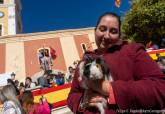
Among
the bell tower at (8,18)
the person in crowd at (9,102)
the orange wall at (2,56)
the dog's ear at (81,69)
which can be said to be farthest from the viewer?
the bell tower at (8,18)

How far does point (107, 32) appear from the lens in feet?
10.2

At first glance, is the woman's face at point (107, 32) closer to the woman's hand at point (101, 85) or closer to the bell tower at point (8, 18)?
the woman's hand at point (101, 85)

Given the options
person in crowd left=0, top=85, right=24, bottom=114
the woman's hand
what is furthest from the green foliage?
the woman's hand

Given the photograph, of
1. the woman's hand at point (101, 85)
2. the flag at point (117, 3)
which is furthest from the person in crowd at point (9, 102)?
the flag at point (117, 3)

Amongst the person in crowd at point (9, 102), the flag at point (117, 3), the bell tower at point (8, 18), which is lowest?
the person in crowd at point (9, 102)

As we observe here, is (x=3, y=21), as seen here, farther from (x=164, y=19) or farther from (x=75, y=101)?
(x=75, y=101)

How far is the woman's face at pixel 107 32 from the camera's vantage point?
10.1ft

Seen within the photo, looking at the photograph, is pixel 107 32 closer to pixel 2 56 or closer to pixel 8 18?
pixel 2 56

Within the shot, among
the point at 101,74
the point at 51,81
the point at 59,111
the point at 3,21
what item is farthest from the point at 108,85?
the point at 3,21

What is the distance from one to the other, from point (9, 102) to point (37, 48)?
32192mm

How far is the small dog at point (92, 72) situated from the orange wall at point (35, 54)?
33.6 meters

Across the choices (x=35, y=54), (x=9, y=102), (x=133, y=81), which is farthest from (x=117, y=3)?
(x=133, y=81)

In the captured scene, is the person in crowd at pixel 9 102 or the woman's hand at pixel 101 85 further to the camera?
the person in crowd at pixel 9 102

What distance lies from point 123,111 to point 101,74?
0.29 metres
